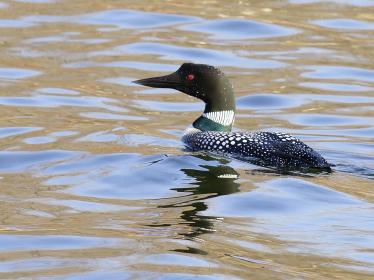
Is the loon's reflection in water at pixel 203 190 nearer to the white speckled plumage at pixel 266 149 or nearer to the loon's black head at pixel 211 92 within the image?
the white speckled plumage at pixel 266 149

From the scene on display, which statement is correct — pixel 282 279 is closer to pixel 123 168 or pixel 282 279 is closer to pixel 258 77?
pixel 123 168

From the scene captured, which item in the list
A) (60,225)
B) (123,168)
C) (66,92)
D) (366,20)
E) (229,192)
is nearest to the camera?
(60,225)

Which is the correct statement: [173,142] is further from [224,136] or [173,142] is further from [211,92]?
[224,136]

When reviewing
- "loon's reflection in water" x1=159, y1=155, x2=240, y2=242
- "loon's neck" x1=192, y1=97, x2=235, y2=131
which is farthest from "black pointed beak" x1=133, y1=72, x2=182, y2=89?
"loon's reflection in water" x1=159, y1=155, x2=240, y2=242

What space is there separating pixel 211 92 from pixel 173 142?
50cm

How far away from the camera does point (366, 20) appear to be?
15.7 metres

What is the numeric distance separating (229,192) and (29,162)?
171 cm

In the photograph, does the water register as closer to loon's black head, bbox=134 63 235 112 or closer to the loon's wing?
the loon's wing

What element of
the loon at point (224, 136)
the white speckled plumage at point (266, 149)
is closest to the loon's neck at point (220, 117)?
the loon at point (224, 136)

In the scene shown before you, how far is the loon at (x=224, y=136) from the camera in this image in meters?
9.27

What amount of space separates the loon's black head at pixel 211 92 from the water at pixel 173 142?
0.34 m

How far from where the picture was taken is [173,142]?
10.4m

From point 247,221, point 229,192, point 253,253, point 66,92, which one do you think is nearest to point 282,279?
point 253,253

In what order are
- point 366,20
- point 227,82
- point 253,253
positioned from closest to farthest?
point 253,253 < point 227,82 < point 366,20
